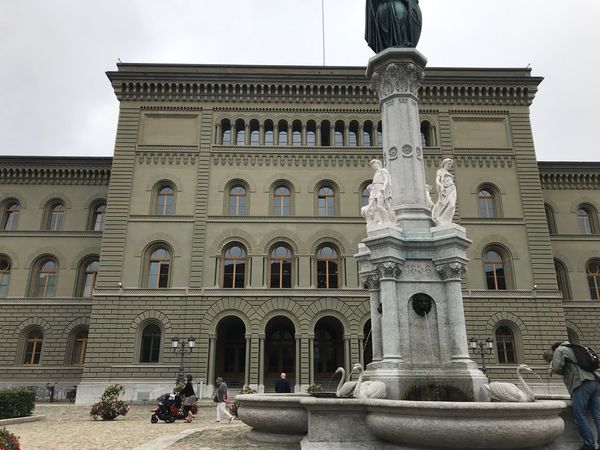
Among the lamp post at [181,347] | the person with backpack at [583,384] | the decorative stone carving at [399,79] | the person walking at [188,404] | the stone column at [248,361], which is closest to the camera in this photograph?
the person with backpack at [583,384]

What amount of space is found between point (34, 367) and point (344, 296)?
846 inches

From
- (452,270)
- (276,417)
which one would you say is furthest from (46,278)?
(452,270)

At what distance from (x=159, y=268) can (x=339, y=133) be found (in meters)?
15.8

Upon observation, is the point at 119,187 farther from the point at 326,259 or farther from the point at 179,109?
the point at 326,259

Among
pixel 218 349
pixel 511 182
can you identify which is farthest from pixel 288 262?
pixel 511 182

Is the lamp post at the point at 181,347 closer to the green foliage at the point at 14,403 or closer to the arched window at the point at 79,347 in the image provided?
the arched window at the point at 79,347

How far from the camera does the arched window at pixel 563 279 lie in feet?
114

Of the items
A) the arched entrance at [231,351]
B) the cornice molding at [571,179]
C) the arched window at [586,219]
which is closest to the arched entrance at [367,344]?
the arched entrance at [231,351]

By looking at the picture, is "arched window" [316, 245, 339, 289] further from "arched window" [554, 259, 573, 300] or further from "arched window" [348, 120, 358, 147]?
"arched window" [554, 259, 573, 300]

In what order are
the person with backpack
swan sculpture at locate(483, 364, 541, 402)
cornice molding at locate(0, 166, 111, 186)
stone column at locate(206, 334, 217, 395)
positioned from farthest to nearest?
1. cornice molding at locate(0, 166, 111, 186)
2. stone column at locate(206, 334, 217, 395)
3. swan sculpture at locate(483, 364, 541, 402)
4. the person with backpack

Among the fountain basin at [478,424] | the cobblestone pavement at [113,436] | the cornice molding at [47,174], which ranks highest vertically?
the cornice molding at [47,174]

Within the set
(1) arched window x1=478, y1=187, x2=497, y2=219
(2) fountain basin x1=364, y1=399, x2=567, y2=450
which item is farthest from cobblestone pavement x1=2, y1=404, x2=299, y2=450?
(1) arched window x1=478, y1=187, x2=497, y2=219

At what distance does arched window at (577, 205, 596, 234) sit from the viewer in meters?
36.6

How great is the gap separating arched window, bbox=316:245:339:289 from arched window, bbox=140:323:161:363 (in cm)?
1094
